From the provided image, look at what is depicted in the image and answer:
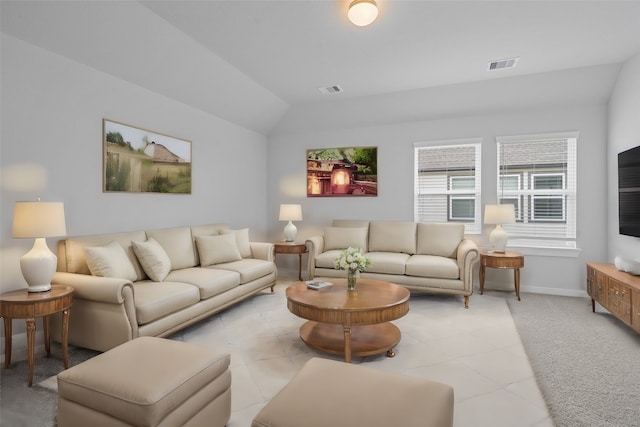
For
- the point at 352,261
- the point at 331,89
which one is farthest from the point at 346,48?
the point at 352,261

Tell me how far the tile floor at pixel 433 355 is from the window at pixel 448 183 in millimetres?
1519

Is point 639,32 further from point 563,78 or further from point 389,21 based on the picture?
point 389,21

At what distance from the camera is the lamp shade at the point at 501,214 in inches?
181

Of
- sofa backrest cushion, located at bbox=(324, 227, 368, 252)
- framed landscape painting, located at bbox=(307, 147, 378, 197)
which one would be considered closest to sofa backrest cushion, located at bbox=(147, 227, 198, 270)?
sofa backrest cushion, located at bbox=(324, 227, 368, 252)

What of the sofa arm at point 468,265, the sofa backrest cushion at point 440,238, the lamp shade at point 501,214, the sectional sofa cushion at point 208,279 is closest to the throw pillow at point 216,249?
the sectional sofa cushion at point 208,279

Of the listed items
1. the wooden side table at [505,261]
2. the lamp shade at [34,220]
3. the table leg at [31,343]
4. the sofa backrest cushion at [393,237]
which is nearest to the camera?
the table leg at [31,343]

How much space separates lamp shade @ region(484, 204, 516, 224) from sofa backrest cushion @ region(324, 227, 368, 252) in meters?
1.76

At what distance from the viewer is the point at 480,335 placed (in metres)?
3.32

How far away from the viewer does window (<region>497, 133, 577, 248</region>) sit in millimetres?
4824

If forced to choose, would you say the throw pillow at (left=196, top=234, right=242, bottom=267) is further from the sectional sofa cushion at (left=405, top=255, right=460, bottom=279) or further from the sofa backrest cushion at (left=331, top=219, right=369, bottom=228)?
the sectional sofa cushion at (left=405, top=255, right=460, bottom=279)

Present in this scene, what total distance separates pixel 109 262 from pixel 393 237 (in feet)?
12.0

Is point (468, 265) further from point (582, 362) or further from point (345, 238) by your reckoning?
point (345, 238)

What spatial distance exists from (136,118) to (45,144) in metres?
1.04

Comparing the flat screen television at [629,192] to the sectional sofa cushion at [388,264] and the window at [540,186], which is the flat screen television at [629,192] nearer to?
the window at [540,186]
